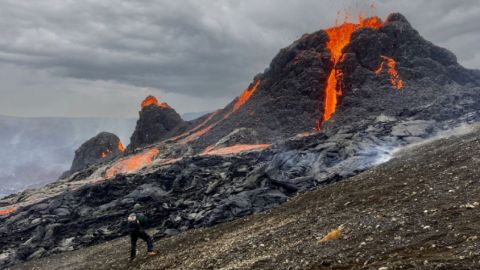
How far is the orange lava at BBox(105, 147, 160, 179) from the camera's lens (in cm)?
8188

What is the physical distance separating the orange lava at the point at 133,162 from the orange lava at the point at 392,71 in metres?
48.4

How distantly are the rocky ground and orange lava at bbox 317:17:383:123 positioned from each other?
5143 centimetres

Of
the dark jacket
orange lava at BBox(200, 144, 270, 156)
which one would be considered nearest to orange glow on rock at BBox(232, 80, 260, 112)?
orange lava at BBox(200, 144, 270, 156)

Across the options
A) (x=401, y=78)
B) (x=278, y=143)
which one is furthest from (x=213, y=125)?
(x=401, y=78)

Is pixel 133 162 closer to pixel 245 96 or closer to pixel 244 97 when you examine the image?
pixel 244 97

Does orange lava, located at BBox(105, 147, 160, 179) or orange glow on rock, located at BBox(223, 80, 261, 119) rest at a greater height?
orange glow on rock, located at BBox(223, 80, 261, 119)

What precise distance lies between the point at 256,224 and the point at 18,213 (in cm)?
4638

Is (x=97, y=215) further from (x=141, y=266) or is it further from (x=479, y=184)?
(x=479, y=184)

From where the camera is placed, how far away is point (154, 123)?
124062 millimetres

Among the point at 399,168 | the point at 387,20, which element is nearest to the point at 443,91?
the point at 387,20

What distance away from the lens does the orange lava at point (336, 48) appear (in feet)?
273

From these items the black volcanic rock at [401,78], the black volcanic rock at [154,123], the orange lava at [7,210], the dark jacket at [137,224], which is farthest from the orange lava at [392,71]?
the orange lava at [7,210]

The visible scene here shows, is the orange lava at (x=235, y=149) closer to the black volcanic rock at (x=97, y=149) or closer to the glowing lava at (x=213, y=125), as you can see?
the glowing lava at (x=213, y=125)

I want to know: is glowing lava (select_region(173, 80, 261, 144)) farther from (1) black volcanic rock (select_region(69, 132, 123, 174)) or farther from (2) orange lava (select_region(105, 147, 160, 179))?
(1) black volcanic rock (select_region(69, 132, 123, 174))
